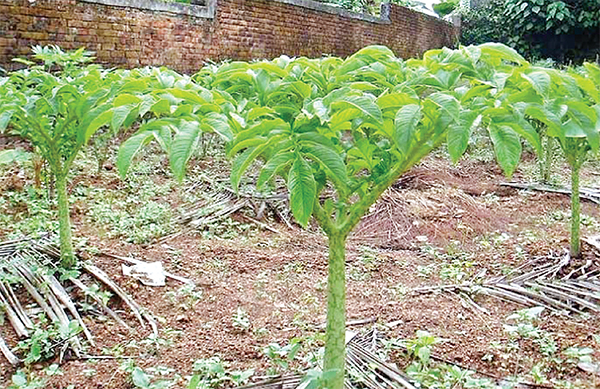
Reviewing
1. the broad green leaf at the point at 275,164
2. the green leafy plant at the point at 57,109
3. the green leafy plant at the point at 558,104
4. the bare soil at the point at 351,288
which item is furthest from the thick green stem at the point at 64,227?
the green leafy plant at the point at 558,104

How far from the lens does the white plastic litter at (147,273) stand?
2975 mm

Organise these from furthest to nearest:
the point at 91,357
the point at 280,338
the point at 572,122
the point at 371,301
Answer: the point at 371,301 → the point at 280,338 → the point at 91,357 → the point at 572,122

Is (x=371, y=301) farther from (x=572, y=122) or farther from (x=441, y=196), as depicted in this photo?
(x=441, y=196)

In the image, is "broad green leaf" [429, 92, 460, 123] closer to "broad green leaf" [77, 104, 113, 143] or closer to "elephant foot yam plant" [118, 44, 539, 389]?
"elephant foot yam plant" [118, 44, 539, 389]

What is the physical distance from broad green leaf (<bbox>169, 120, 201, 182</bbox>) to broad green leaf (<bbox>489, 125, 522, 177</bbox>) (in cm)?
67

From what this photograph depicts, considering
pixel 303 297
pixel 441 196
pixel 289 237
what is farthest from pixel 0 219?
pixel 441 196

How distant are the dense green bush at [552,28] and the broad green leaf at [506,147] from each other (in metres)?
12.2

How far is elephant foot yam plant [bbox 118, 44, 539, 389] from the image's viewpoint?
53.2 inches

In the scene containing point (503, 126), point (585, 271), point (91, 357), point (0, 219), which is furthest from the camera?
point (0, 219)

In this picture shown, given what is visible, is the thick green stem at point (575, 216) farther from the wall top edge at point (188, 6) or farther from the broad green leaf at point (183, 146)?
the wall top edge at point (188, 6)

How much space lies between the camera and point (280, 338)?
2.49 m

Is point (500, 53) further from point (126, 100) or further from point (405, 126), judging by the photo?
point (126, 100)

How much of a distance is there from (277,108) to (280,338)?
117cm

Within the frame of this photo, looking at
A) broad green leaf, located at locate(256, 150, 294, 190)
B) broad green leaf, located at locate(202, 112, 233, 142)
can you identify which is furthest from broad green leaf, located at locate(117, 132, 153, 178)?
broad green leaf, located at locate(256, 150, 294, 190)
